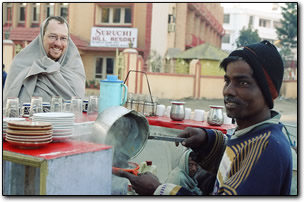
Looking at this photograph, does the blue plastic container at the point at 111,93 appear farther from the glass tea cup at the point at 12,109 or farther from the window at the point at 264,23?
the window at the point at 264,23

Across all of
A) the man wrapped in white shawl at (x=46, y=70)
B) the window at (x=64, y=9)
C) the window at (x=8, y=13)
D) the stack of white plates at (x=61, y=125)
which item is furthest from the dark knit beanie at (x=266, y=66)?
the window at (x=8, y=13)

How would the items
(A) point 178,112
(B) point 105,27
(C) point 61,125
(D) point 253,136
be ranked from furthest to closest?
(B) point 105,27 → (A) point 178,112 → (C) point 61,125 → (D) point 253,136

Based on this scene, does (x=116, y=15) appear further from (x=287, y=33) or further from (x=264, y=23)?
(x=264, y=23)

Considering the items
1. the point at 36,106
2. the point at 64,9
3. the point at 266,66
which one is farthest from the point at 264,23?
the point at 266,66

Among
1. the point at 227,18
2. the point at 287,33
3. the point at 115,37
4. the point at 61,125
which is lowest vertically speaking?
the point at 61,125

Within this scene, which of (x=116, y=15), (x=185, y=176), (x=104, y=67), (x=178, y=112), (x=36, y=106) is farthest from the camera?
(x=104, y=67)

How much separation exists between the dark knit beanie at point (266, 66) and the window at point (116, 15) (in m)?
15.5

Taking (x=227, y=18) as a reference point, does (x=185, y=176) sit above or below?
below

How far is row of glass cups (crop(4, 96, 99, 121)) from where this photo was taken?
2.25 meters

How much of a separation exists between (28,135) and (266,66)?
3.42 feet

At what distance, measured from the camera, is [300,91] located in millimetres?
2129

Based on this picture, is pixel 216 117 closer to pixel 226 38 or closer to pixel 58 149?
pixel 58 149

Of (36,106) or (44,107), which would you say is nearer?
(36,106)

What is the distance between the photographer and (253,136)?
1.40 m
